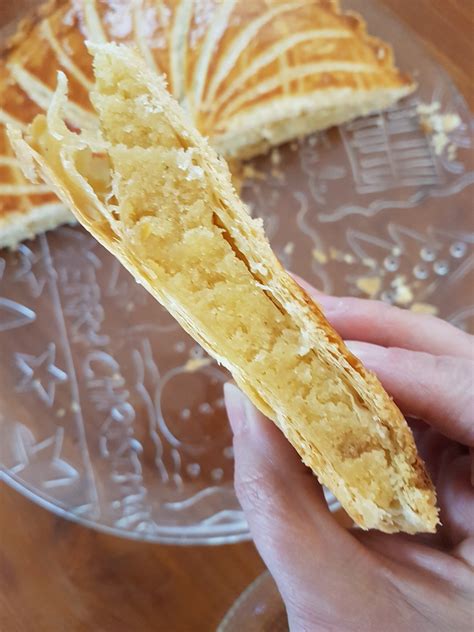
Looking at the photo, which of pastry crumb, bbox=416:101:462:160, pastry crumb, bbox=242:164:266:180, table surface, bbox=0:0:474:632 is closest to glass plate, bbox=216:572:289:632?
table surface, bbox=0:0:474:632

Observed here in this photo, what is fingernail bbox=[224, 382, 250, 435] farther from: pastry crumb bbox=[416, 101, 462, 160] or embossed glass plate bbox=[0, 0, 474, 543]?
pastry crumb bbox=[416, 101, 462, 160]

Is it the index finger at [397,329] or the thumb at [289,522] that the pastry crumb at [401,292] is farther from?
the thumb at [289,522]

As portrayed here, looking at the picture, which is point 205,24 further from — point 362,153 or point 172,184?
point 172,184

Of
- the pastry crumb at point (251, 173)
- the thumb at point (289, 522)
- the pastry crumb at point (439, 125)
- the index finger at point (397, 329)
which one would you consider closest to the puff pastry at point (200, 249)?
the thumb at point (289, 522)

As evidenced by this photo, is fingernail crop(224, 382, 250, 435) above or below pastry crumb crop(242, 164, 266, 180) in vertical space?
below

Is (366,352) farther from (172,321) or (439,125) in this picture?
(439,125)

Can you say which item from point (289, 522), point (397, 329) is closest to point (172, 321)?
point (397, 329)
